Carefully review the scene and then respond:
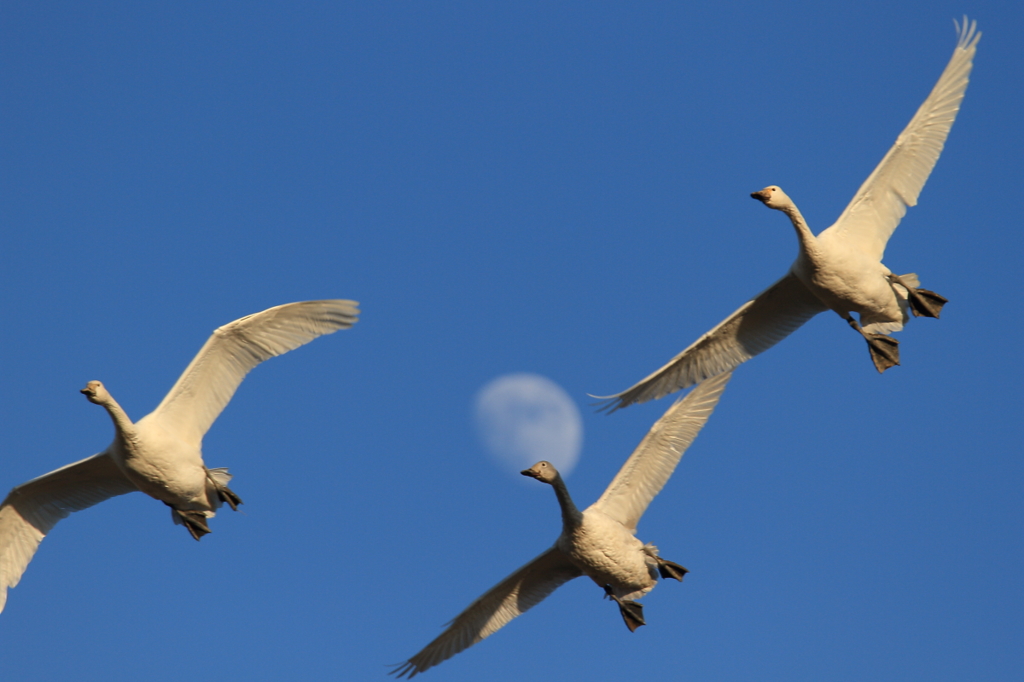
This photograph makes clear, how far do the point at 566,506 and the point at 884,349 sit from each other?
4.82 m

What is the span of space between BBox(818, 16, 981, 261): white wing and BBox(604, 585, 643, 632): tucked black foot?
18.1 ft

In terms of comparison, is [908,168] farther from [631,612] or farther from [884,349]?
[631,612]

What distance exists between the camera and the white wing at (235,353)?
53.2 feet

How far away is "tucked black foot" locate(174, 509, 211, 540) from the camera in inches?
674

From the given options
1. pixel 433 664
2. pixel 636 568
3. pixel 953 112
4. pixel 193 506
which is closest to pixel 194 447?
pixel 193 506

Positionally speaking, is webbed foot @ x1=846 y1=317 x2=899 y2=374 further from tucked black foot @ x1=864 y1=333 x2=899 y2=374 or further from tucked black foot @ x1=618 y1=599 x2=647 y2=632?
tucked black foot @ x1=618 y1=599 x2=647 y2=632

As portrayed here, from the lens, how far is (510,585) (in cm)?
1677

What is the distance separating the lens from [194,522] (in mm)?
17172

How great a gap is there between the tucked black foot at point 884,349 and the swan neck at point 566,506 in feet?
15.0

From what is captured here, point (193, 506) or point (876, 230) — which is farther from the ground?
point (876, 230)

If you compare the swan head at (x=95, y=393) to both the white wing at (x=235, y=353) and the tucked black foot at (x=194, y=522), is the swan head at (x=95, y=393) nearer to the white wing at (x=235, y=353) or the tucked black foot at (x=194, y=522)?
the white wing at (x=235, y=353)

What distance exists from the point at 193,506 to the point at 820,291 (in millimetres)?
8887

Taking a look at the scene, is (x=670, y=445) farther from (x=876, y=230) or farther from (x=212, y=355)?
(x=212, y=355)

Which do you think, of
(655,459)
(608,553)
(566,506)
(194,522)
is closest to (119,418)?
(194,522)
